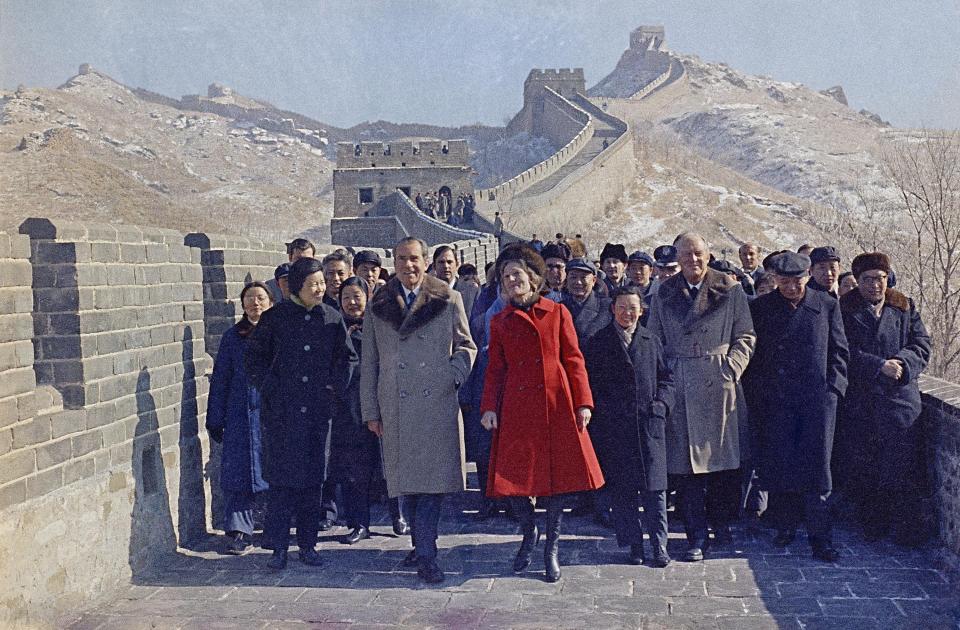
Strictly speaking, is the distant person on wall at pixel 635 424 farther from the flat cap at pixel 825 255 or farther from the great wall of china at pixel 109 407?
the great wall of china at pixel 109 407

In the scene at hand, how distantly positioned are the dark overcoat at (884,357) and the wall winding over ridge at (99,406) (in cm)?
470

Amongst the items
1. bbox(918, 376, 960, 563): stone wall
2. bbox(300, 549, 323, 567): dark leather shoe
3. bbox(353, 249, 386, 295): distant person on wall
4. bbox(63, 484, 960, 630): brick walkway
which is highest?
bbox(353, 249, 386, 295): distant person on wall

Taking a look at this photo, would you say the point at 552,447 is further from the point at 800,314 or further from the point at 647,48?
the point at 647,48

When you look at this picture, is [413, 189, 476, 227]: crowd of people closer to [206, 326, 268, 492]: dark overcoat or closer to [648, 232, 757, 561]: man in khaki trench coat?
[206, 326, 268, 492]: dark overcoat

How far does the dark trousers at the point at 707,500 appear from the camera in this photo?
19.9 ft

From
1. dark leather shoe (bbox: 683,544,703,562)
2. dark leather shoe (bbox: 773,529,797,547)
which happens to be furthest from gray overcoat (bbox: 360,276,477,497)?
dark leather shoe (bbox: 773,529,797,547)

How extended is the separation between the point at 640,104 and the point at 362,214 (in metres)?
47.9

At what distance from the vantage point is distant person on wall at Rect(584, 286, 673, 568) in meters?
5.86

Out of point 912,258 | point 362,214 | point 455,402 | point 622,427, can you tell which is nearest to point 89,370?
point 455,402

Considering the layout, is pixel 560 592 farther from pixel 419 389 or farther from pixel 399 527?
pixel 399 527

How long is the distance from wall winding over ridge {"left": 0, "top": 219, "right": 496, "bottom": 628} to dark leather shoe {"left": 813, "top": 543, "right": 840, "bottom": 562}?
4325mm

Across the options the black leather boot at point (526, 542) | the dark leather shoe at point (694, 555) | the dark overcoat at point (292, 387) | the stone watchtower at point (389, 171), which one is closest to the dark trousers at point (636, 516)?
the dark leather shoe at point (694, 555)

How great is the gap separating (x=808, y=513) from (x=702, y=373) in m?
1.16

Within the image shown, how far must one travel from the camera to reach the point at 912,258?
15492 mm
